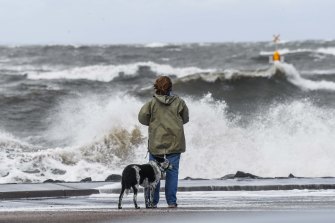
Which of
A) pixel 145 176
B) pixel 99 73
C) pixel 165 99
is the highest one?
pixel 99 73

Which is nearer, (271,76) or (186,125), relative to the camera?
(186,125)

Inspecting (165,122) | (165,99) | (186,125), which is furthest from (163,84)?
(186,125)

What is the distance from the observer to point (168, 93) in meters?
10.3

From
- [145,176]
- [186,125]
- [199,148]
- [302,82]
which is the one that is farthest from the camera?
[302,82]

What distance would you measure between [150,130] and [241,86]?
97.7ft

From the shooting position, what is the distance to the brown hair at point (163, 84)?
33.4 feet

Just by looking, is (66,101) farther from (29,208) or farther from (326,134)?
(29,208)

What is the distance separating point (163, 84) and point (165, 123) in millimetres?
456

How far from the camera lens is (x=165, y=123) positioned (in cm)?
1026

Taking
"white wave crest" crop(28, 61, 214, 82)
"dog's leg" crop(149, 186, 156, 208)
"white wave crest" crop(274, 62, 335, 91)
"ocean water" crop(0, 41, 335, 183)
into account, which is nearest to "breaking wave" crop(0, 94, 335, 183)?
"ocean water" crop(0, 41, 335, 183)

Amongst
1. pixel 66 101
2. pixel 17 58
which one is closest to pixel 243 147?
pixel 66 101

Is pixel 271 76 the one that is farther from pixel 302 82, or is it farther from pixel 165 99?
pixel 165 99

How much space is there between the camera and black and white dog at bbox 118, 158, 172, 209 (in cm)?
997

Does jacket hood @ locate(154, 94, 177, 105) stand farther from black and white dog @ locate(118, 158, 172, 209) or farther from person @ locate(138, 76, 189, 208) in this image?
black and white dog @ locate(118, 158, 172, 209)
